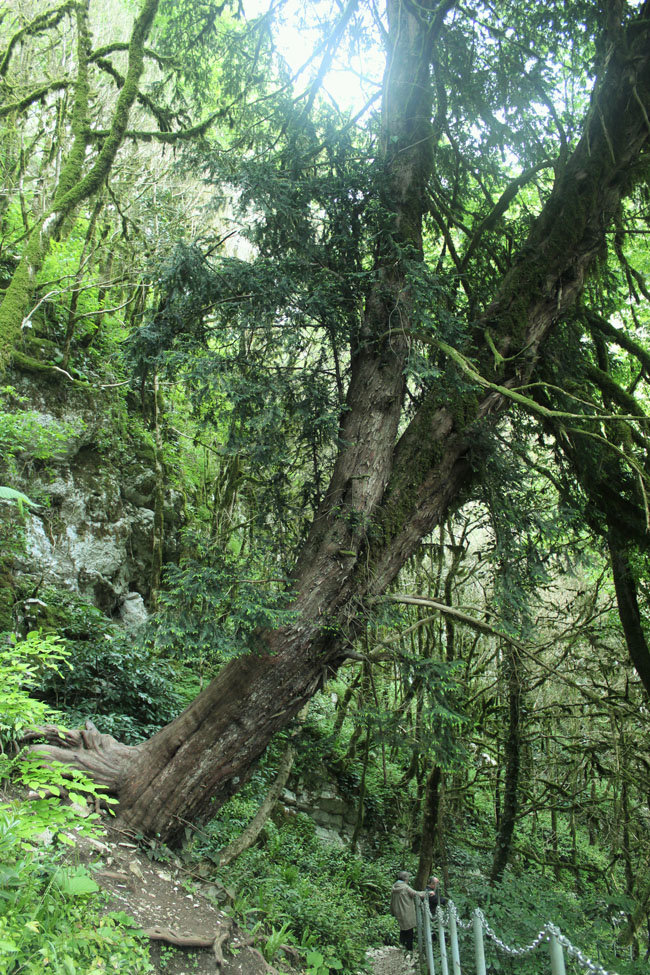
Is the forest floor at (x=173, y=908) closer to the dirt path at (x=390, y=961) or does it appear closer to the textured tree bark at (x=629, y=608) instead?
the dirt path at (x=390, y=961)

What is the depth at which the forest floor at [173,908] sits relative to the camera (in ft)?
12.6

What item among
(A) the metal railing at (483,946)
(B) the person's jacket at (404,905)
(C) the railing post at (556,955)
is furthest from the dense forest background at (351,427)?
(C) the railing post at (556,955)

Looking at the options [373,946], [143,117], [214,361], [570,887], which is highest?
[143,117]

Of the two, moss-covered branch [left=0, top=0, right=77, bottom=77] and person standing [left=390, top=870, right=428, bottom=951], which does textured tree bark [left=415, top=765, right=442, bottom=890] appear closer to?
person standing [left=390, top=870, right=428, bottom=951]

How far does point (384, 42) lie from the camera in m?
6.01

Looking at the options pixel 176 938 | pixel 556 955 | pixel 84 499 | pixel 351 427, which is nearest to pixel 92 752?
pixel 176 938

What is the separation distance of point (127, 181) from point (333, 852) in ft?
39.8

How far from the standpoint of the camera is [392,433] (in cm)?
522

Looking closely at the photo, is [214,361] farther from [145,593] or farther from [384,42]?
[145,593]

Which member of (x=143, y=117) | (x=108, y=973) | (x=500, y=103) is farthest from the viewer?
(x=143, y=117)

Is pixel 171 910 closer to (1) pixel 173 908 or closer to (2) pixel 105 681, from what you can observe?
(1) pixel 173 908

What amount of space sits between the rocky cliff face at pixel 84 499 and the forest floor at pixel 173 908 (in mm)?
3871

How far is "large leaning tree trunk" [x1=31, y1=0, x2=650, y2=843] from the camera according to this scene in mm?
4602

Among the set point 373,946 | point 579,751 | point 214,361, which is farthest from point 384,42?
point 373,946
